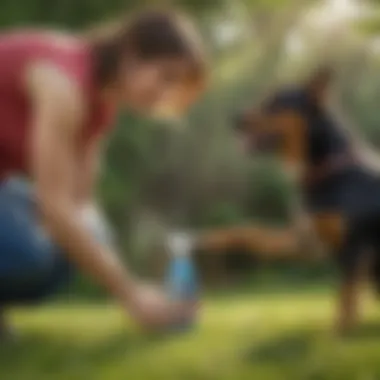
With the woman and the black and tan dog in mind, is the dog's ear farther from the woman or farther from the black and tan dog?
the woman

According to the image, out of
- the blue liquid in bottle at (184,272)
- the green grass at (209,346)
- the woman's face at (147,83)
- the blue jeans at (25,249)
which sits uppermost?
the woman's face at (147,83)

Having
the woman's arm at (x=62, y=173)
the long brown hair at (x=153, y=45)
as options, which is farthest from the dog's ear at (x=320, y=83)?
the woman's arm at (x=62, y=173)

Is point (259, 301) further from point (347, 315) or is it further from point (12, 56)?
point (12, 56)

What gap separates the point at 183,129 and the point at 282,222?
0.14 meters

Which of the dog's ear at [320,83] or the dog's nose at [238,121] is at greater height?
the dog's ear at [320,83]

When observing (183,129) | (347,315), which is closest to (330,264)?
(347,315)

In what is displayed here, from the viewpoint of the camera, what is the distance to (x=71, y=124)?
1.14 meters

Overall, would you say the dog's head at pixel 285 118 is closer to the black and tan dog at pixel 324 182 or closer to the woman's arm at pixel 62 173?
the black and tan dog at pixel 324 182

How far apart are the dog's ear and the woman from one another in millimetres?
115

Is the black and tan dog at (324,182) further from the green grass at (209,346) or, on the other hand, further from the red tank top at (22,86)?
the red tank top at (22,86)

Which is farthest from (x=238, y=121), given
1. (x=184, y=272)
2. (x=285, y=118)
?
(x=184, y=272)

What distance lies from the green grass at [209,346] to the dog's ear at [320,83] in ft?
0.69

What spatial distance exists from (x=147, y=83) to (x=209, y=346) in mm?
285

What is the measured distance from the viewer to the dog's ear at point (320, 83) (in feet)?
3.80
